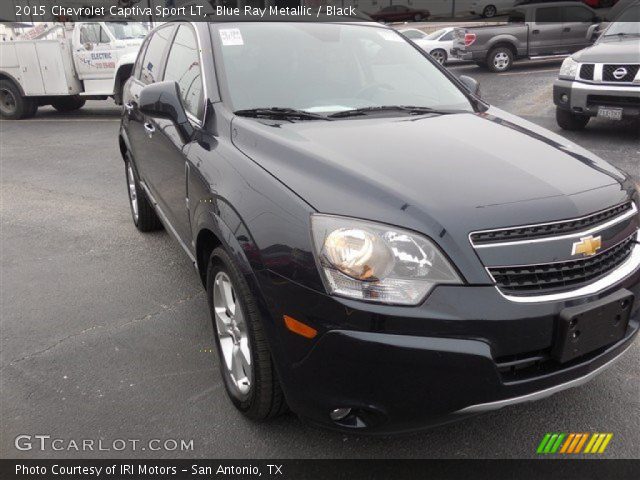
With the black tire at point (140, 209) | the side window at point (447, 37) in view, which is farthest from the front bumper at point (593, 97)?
the side window at point (447, 37)

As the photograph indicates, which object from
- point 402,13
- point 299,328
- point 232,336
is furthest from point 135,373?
point 402,13

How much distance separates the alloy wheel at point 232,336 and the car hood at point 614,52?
258 inches

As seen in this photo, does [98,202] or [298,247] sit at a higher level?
[298,247]

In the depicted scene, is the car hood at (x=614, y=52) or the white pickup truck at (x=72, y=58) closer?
the car hood at (x=614, y=52)

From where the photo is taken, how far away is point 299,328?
2.02 meters

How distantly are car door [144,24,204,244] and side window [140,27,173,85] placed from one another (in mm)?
237

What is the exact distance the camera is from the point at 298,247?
2.04 meters

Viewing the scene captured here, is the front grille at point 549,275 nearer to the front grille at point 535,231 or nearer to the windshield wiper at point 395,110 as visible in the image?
the front grille at point 535,231

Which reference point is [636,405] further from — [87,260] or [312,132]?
[87,260]

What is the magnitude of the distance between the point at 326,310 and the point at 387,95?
69.2 inches

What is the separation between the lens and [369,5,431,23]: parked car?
37009 mm

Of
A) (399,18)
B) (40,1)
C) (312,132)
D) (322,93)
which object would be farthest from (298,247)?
(399,18)

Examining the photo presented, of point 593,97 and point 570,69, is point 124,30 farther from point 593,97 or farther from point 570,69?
point 593,97

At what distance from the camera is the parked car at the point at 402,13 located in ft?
121
